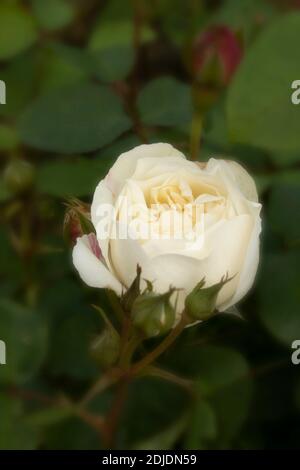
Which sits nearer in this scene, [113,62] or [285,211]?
[285,211]

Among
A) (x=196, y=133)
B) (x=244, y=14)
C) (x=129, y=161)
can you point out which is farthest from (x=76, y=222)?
(x=244, y=14)

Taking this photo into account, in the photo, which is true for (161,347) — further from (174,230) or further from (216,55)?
(216,55)

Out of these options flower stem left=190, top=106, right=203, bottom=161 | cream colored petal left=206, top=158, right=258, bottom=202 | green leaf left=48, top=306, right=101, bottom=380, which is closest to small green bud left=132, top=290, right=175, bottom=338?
cream colored petal left=206, top=158, right=258, bottom=202

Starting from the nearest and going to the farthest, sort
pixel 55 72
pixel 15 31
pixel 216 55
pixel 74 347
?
pixel 216 55
pixel 74 347
pixel 15 31
pixel 55 72

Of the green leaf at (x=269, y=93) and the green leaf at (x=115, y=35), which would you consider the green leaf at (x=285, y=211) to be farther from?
the green leaf at (x=115, y=35)

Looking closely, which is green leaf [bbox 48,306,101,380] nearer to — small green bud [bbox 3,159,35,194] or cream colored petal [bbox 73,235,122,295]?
small green bud [bbox 3,159,35,194]

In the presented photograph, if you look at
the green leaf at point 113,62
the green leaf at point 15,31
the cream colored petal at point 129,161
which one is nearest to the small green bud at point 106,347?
the cream colored petal at point 129,161
